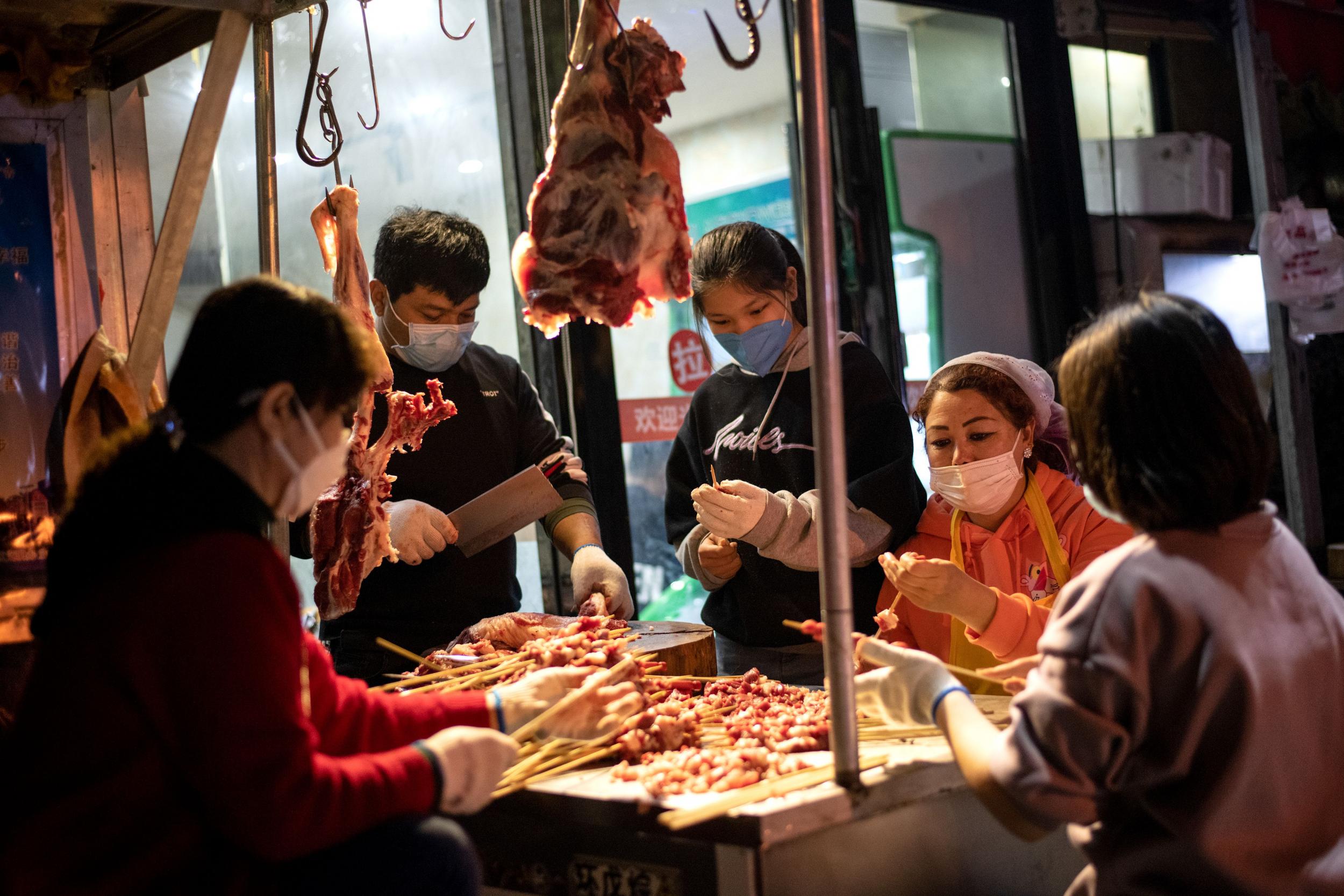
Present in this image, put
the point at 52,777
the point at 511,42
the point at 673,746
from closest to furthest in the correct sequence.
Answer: the point at 52,777 → the point at 673,746 → the point at 511,42

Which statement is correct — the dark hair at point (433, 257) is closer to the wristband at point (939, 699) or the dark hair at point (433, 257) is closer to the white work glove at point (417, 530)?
the white work glove at point (417, 530)

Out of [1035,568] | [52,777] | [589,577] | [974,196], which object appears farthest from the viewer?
[974,196]

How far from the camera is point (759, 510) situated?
9.94 feet

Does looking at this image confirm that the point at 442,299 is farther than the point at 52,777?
Yes

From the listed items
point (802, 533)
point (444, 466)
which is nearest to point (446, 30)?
point (444, 466)

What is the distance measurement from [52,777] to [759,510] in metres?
1.88

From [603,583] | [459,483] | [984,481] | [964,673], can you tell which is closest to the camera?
[964,673]

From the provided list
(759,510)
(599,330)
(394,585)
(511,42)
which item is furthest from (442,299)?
(511,42)

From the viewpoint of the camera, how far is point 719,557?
342 cm

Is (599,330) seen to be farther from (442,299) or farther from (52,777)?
(52,777)

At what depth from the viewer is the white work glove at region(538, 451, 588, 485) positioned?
3.68 m

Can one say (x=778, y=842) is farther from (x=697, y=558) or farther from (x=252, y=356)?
(x=697, y=558)

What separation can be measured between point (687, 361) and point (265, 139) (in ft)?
10.4

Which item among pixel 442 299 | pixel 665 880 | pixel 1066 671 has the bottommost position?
pixel 665 880
